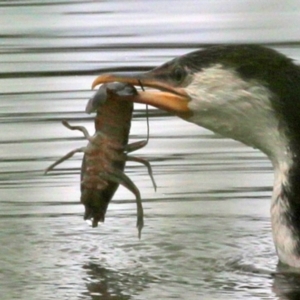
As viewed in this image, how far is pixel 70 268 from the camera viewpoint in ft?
30.6

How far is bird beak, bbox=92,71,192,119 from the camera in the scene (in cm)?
917

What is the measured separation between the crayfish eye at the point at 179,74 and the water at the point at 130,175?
0.91 m

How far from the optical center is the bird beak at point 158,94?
361 inches

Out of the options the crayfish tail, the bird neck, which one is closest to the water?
the bird neck

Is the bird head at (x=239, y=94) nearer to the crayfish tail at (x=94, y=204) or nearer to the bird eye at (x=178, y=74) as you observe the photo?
the bird eye at (x=178, y=74)

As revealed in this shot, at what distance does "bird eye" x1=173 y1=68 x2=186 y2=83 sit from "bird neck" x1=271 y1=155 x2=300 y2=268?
2.06 ft

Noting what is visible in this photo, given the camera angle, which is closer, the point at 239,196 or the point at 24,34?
the point at 239,196

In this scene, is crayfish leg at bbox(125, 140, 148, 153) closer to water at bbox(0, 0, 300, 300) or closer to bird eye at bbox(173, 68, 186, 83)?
bird eye at bbox(173, 68, 186, 83)

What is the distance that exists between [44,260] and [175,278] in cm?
78

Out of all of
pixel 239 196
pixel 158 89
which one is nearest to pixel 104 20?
pixel 239 196

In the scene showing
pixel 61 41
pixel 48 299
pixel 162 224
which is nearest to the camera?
pixel 48 299

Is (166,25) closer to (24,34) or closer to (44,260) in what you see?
(24,34)

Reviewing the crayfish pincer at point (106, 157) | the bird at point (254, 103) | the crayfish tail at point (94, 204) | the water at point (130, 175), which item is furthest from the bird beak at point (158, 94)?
the water at point (130, 175)

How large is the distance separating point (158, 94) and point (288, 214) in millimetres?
875
